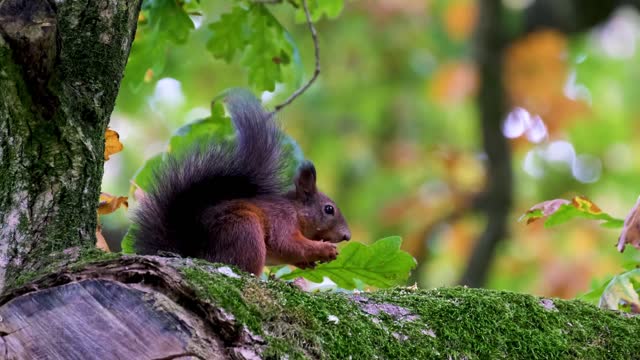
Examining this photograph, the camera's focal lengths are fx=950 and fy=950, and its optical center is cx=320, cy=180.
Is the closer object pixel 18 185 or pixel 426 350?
pixel 426 350

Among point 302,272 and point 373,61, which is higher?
point 373,61

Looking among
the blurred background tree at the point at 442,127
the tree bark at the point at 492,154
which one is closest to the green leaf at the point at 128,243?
the tree bark at the point at 492,154

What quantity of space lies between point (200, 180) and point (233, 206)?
4.0 inches

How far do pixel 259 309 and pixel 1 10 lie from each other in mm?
708

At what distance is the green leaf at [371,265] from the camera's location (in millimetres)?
2105

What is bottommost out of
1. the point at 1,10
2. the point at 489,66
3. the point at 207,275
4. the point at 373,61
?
the point at 207,275

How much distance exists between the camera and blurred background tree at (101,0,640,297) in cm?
859

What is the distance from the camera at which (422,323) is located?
5.54 feet

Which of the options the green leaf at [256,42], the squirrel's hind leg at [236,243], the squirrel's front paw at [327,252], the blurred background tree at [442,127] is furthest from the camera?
the blurred background tree at [442,127]

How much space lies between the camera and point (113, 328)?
1.40 meters

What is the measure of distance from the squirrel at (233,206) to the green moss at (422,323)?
528mm

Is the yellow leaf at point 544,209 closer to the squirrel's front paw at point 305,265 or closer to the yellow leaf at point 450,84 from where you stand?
the squirrel's front paw at point 305,265

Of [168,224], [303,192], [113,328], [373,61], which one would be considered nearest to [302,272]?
[168,224]

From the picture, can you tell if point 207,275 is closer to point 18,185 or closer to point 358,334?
point 358,334
